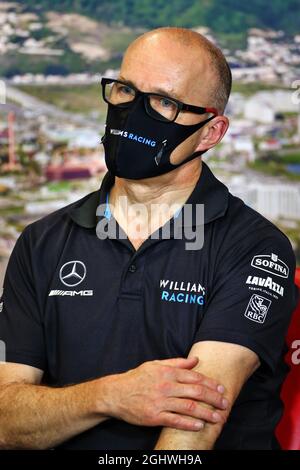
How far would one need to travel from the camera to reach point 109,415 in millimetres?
1730

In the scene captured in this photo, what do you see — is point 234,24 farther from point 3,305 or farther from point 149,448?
point 149,448

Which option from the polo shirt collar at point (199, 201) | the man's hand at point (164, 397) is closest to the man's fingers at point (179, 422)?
the man's hand at point (164, 397)

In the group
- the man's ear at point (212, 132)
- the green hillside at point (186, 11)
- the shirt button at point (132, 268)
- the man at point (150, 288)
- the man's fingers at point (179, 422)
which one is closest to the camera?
the man's fingers at point (179, 422)

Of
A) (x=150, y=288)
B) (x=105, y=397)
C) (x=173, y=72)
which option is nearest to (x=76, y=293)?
(x=150, y=288)

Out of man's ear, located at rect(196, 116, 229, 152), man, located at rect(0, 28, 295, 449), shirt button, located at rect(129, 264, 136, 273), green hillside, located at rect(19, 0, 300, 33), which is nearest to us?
man, located at rect(0, 28, 295, 449)

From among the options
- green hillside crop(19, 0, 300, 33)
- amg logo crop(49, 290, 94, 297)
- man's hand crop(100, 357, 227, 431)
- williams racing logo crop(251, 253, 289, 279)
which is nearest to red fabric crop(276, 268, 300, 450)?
williams racing logo crop(251, 253, 289, 279)

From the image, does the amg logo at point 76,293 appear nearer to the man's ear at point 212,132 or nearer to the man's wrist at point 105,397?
the man's wrist at point 105,397

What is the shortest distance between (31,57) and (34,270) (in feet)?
5.03

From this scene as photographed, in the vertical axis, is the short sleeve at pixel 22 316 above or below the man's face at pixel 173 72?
below

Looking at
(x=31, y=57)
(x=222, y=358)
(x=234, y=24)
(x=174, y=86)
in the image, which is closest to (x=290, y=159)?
(x=234, y=24)

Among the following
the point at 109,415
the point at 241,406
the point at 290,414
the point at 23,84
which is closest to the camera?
the point at 109,415

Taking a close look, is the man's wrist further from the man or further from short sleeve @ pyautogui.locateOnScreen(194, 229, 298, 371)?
short sleeve @ pyautogui.locateOnScreen(194, 229, 298, 371)

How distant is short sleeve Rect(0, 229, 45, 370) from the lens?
6.38 ft

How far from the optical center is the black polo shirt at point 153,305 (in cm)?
183
